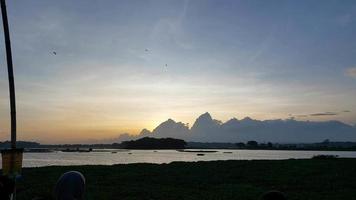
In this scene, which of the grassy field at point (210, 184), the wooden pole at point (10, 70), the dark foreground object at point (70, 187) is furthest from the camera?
the grassy field at point (210, 184)

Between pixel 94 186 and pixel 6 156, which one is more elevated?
pixel 6 156

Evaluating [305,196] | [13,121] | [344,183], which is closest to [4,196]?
[13,121]

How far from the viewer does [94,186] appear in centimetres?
2372

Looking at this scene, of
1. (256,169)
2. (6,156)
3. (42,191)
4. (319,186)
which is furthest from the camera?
(256,169)

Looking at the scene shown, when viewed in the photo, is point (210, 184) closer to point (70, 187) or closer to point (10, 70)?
point (70, 187)

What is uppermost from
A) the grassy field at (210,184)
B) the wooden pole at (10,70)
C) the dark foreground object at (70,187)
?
the wooden pole at (10,70)

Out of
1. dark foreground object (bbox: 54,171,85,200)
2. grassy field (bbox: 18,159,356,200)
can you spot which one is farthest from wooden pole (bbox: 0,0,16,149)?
grassy field (bbox: 18,159,356,200)

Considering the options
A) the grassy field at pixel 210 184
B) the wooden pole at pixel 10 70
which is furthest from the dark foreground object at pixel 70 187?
the grassy field at pixel 210 184

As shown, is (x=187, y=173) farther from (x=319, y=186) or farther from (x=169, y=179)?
(x=319, y=186)

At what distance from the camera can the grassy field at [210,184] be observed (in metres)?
20.0

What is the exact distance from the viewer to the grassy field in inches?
787

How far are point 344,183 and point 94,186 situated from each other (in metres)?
12.8

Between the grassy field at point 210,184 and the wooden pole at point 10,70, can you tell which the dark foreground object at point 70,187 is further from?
the grassy field at point 210,184

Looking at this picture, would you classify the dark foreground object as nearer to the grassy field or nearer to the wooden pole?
the wooden pole
